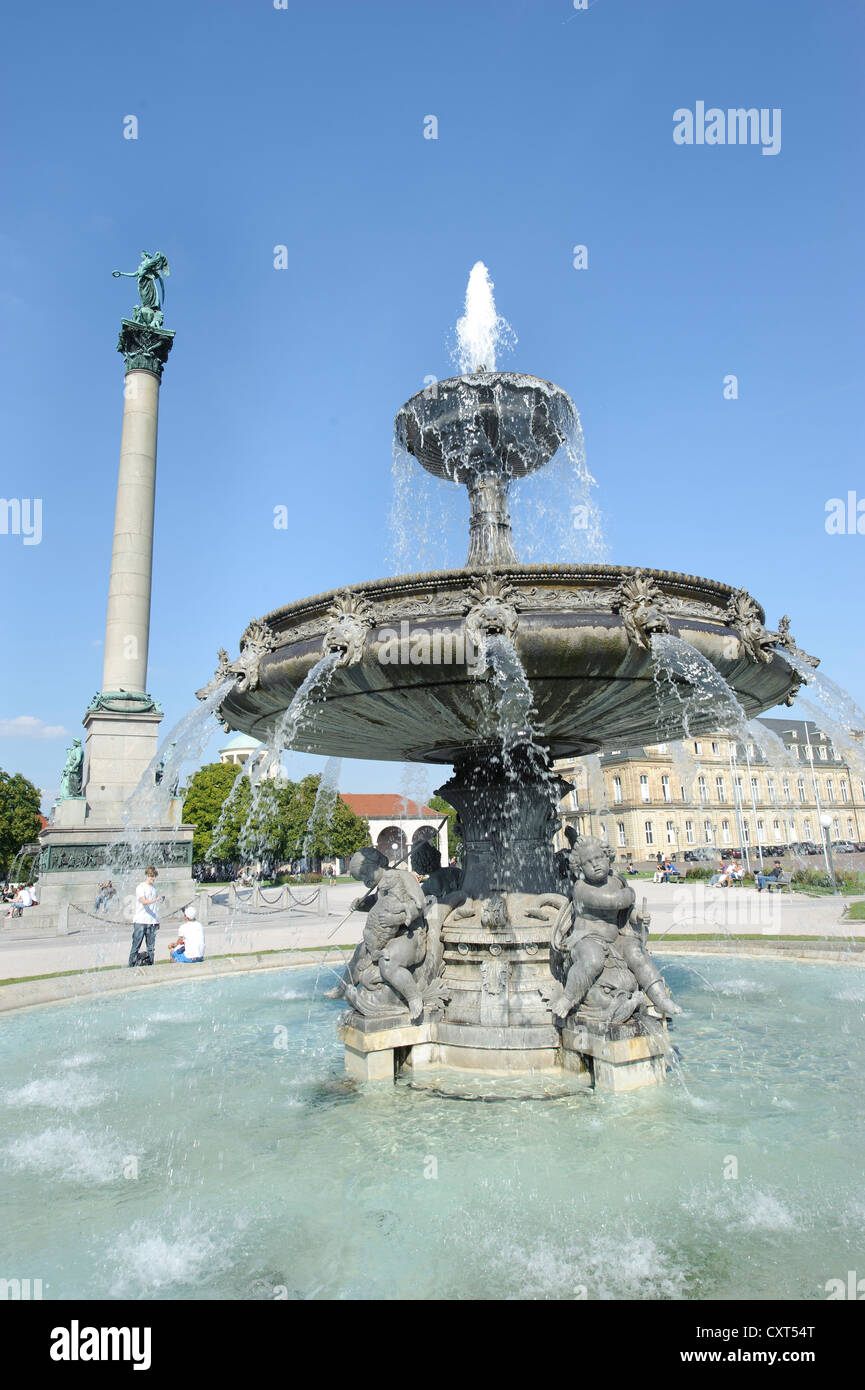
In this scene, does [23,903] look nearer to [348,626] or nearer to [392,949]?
[392,949]

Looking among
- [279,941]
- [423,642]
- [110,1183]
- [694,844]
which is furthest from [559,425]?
[694,844]

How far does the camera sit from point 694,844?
73.3m

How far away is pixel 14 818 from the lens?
58812mm

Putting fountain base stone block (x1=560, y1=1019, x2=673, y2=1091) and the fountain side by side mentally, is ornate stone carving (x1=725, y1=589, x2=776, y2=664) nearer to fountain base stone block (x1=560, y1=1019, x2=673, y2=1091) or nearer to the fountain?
the fountain

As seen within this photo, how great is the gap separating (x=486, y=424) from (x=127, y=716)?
21857mm

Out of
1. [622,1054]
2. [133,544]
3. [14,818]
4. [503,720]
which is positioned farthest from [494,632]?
[14,818]

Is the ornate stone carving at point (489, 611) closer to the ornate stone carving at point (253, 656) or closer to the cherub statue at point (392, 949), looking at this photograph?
the ornate stone carving at point (253, 656)

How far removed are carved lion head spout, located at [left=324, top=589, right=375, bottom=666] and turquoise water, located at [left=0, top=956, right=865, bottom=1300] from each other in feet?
10.6

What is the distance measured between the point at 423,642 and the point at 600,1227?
355cm

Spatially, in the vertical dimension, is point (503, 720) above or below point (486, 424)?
below

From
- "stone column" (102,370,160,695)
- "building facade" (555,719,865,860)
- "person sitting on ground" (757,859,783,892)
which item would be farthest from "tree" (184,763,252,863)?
"person sitting on ground" (757,859,783,892)

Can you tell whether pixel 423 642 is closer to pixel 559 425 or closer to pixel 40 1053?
pixel 559 425

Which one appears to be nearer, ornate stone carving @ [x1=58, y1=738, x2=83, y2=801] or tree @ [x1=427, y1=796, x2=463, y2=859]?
tree @ [x1=427, y1=796, x2=463, y2=859]

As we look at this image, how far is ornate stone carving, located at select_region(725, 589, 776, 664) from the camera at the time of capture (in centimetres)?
642
